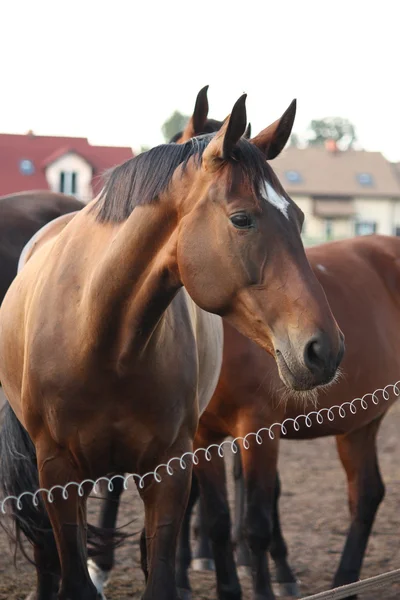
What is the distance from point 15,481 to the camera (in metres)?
4.24

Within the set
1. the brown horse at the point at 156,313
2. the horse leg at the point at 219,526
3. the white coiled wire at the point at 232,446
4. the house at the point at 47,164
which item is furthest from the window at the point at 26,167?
the brown horse at the point at 156,313

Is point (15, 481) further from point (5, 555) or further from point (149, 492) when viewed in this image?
point (5, 555)

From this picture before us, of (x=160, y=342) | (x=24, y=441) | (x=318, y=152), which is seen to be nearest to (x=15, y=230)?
(x=24, y=441)

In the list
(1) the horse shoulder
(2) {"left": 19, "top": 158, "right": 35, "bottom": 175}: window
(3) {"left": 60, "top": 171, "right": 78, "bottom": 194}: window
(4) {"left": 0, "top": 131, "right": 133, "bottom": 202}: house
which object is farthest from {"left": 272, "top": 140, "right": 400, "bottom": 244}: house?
(1) the horse shoulder

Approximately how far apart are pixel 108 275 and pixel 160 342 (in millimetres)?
330

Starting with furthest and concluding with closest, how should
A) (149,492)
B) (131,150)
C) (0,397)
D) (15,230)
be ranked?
(131,150)
(0,397)
(15,230)
(149,492)

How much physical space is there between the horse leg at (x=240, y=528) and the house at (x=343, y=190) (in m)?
47.4

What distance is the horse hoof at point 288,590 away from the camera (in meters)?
5.12

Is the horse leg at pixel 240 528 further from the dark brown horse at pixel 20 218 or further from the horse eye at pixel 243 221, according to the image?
the horse eye at pixel 243 221

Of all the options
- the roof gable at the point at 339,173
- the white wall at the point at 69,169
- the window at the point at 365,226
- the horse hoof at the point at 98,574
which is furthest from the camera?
the roof gable at the point at 339,173

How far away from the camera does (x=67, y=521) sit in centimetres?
337

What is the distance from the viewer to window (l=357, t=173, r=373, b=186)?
57753mm

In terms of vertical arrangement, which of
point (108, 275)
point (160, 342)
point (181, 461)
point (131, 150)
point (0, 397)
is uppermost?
point (131, 150)

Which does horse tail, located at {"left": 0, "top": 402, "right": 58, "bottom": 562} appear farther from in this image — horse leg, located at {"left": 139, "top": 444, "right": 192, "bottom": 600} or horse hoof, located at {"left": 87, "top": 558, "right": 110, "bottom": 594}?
horse leg, located at {"left": 139, "top": 444, "right": 192, "bottom": 600}
